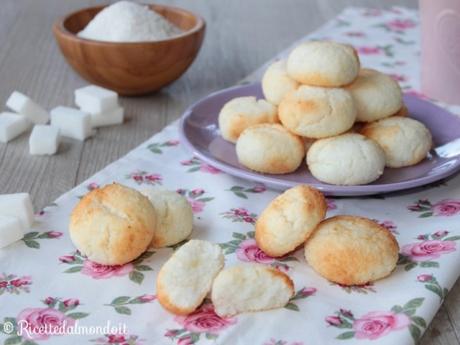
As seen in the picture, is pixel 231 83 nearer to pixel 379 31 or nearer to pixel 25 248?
pixel 379 31

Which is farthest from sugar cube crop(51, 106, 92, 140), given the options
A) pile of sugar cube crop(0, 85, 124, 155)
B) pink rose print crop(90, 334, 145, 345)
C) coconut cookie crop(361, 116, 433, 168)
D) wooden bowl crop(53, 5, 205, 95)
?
pink rose print crop(90, 334, 145, 345)

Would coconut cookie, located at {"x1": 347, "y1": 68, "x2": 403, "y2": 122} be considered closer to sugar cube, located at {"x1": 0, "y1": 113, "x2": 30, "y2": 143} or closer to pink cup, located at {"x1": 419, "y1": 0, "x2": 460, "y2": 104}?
pink cup, located at {"x1": 419, "y1": 0, "x2": 460, "y2": 104}

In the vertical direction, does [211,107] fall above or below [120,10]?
below

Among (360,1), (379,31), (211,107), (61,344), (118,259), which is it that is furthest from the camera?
(360,1)

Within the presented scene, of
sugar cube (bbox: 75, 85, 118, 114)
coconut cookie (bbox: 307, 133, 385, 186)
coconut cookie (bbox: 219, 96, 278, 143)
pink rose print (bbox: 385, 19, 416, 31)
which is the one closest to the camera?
coconut cookie (bbox: 307, 133, 385, 186)

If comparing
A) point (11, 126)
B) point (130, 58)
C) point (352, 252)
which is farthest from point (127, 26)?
point (352, 252)

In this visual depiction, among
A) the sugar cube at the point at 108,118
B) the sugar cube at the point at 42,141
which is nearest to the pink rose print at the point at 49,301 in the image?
the sugar cube at the point at 42,141

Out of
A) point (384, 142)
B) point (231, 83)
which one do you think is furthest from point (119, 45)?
point (384, 142)
